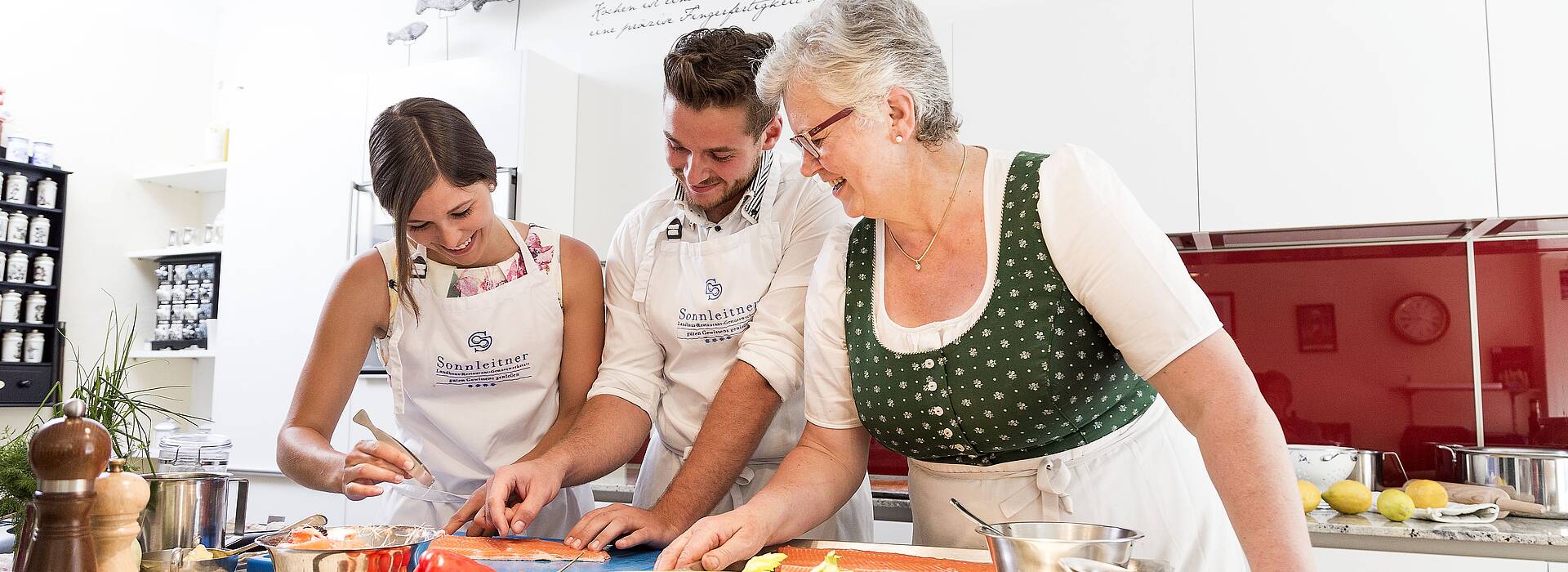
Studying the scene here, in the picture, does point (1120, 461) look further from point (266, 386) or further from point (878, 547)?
point (266, 386)

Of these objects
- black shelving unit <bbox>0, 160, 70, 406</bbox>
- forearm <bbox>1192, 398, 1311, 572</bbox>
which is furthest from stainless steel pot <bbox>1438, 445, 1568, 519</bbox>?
black shelving unit <bbox>0, 160, 70, 406</bbox>

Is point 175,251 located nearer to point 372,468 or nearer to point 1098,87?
point 372,468

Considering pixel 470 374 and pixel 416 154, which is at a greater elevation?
pixel 416 154

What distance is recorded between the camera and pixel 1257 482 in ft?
2.89

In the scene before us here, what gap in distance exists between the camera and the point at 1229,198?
2.48 metres

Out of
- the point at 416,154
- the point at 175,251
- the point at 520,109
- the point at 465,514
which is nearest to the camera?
the point at 465,514

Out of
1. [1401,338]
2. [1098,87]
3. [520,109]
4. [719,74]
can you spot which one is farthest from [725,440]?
[1401,338]

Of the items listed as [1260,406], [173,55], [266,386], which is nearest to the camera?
[1260,406]

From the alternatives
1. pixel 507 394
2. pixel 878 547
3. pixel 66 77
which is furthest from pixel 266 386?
pixel 878 547

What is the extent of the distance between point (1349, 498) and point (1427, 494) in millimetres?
162

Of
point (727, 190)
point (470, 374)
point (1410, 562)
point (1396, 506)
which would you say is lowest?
point (1410, 562)

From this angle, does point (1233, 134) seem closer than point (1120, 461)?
No

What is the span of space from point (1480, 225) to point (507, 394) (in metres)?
2.32

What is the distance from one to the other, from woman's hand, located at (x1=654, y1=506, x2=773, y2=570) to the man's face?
21.1 inches
